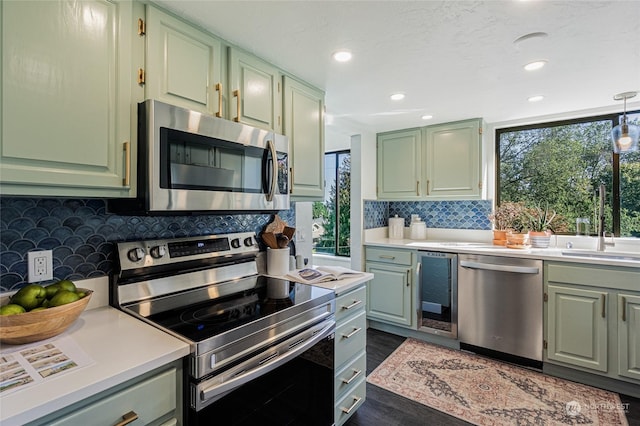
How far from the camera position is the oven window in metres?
1.29

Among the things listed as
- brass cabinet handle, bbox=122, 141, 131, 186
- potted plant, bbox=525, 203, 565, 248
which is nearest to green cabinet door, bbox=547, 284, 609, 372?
potted plant, bbox=525, 203, 565, 248

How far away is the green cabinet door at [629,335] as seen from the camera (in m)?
2.14

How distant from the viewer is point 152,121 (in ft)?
4.03

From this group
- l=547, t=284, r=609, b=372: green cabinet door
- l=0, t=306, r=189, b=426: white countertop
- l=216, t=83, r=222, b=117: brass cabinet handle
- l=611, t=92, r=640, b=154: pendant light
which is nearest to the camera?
l=0, t=306, r=189, b=426: white countertop

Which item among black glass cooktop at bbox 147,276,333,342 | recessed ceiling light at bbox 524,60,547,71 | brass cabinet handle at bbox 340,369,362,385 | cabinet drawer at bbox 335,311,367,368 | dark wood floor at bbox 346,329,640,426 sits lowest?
dark wood floor at bbox 346,329,640,426

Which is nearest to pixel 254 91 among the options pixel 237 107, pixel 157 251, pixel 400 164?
pixel 237 107

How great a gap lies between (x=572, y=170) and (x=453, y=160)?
A: 1076mm

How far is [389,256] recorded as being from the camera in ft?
10.5

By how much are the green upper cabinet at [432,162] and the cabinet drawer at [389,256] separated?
64 cm

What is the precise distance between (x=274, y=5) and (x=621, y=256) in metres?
3.09

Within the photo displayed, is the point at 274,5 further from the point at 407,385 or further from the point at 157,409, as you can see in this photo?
the point at 407,385


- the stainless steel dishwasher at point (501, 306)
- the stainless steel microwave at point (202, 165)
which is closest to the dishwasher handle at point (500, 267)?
the stainless steel dishwasher at point (501, 306)

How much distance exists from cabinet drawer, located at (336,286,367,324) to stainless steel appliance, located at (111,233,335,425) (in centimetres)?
11

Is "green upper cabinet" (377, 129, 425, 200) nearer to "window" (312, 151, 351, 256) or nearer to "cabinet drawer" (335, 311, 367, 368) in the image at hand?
"window" (312, 151, 351, 256)
